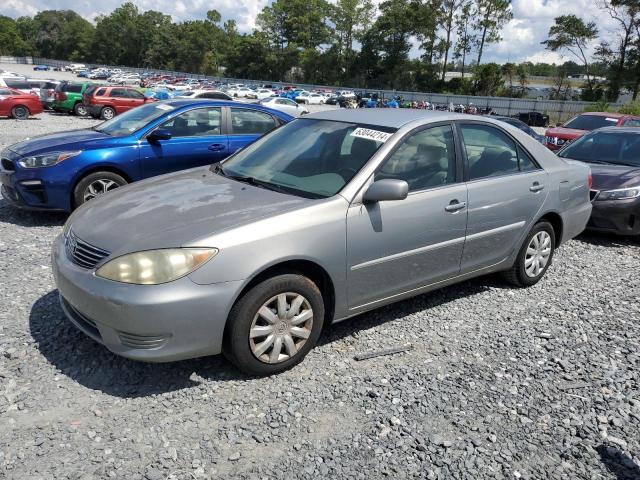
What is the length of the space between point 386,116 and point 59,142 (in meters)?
4.19

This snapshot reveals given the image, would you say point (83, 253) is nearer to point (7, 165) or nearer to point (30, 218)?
point (7, 165)

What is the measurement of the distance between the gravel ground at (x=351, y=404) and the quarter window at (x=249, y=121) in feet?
12.0

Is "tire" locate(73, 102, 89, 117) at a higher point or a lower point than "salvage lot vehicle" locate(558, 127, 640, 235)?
lower

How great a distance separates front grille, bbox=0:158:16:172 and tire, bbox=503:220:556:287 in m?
5.50

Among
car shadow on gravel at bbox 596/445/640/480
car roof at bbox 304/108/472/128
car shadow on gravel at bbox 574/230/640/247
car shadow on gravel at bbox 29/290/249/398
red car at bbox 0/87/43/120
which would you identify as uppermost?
car roof at bbox 304/108/472/128

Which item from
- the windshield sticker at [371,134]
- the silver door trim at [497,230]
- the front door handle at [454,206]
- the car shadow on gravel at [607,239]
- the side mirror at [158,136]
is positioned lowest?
the car shadow on gravel at [607,239]

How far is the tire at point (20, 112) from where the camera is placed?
70.6ft

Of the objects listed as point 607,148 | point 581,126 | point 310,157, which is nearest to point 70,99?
point 581,126

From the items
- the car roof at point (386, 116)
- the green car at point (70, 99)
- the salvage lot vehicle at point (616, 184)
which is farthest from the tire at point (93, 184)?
the green car at point (70, 99)

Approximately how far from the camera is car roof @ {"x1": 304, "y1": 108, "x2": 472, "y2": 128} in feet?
13.3

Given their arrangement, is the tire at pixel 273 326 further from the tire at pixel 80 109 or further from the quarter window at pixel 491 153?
the tire at pixel 80 109

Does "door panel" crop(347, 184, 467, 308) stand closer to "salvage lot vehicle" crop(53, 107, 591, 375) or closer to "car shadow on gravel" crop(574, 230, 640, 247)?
"salvage lot vehicle" crop(53, 107, 591, 375)

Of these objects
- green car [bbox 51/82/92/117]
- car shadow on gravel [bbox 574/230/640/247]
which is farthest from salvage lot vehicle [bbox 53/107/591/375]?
green car [bbox 51/82/92/117]

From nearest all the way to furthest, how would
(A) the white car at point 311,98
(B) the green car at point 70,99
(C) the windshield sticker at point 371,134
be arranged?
(C) the windshield sticker at point 371,134, (B) the green car at point 70,99, (A) the white car at point 311,98
